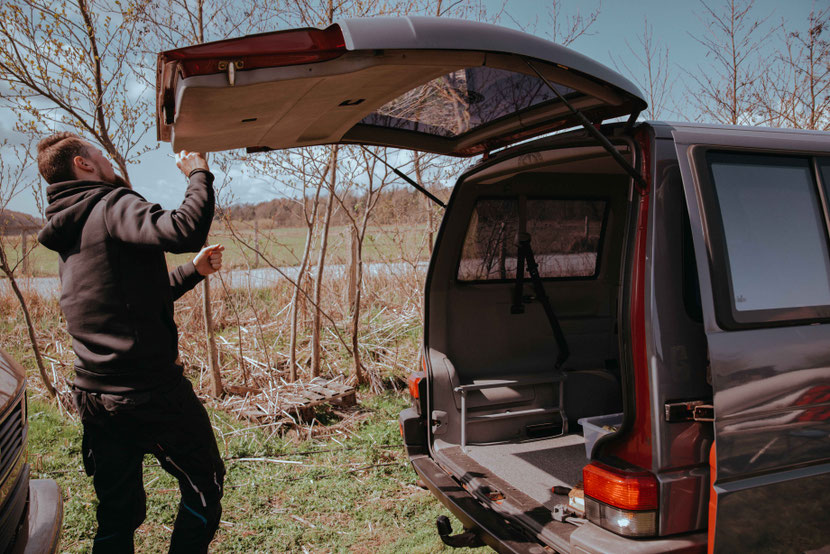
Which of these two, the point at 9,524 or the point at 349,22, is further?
the point at 9,524

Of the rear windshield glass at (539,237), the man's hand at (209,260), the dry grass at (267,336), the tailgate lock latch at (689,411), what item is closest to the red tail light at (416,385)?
the rear windshield glass at (539,237)

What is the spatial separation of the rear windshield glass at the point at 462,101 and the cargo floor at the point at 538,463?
1.96 meters

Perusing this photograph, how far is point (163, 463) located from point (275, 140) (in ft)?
5.69

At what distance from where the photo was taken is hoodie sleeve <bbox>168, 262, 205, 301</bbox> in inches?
119

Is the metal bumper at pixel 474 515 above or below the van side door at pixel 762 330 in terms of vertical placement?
below

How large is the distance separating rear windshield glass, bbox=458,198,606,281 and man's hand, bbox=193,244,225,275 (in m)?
1.53

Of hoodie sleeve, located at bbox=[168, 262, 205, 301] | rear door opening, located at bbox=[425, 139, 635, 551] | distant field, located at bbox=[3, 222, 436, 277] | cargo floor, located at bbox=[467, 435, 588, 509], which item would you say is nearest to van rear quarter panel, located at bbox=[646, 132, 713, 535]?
cargo floor, located at bbox=[467, 435, 588, 509]

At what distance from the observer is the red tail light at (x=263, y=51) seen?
1.85 meters

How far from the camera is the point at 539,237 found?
393 centimetres

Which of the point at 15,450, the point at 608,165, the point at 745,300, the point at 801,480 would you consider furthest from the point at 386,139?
the point at 801,480

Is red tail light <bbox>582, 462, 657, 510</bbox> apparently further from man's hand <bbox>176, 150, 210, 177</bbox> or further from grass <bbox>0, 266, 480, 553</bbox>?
man's hand <bbox>176, 150, 210, 177</bbox>

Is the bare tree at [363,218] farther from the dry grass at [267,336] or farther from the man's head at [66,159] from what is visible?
the man's head at [66,159]

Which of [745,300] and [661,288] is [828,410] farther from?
[661,288]

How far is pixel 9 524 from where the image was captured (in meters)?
2.17
